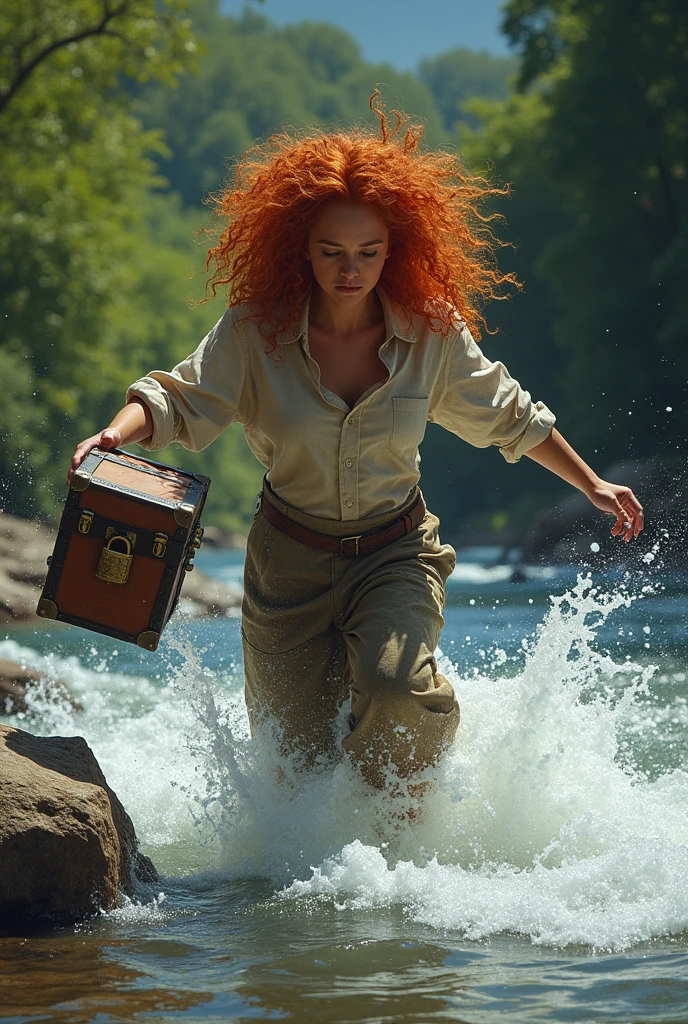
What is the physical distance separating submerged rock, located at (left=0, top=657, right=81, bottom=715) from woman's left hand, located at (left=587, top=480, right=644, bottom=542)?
163 inches

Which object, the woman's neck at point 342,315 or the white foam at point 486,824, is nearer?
the white foam at point 486,824

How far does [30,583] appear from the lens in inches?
589

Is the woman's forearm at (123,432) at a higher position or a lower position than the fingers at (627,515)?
lower

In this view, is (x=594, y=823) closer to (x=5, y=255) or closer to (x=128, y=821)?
(x=128, y=821)

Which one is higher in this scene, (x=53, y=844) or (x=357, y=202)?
(x=357, y=202)

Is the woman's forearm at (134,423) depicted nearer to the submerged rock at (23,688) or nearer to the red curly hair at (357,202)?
the red curly hair at (357,202)

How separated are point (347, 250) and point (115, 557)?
122 cm

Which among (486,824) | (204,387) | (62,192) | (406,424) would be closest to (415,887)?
(486,824)

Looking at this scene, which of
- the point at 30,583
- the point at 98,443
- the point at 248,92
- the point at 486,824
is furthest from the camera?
the point at 248,92

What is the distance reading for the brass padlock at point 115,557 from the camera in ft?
14.4

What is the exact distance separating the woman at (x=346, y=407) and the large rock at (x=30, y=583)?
9.17 m

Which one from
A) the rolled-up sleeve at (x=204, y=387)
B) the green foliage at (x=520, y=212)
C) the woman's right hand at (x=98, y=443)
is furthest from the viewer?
the green foliage at (x=520, y=212)

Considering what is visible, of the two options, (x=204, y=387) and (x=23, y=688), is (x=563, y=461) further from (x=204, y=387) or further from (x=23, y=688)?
(x=23, y=688)

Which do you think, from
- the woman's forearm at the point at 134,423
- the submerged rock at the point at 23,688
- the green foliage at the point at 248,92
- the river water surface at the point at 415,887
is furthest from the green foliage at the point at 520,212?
the green foliage at the point at 248,92
